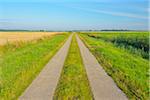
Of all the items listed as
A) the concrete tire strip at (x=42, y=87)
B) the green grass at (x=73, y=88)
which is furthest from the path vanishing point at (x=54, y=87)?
the green grass at (x=73, y=88)

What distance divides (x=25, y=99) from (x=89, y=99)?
184 centimetres

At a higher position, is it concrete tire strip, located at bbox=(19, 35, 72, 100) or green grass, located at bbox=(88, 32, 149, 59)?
concrete tire strip, located at bbox=(19, 35, 72, 100)

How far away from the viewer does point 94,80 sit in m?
11.0

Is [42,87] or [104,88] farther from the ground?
[42,87]

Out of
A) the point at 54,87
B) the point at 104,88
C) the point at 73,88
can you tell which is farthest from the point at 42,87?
the point at 104,88

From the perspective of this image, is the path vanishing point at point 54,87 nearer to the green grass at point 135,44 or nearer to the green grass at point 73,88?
the green grass at point 73,88

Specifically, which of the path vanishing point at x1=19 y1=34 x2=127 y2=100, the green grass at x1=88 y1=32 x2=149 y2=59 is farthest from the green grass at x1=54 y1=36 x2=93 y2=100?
the green grass at x1=88 y1=32 x2=149 y2=59

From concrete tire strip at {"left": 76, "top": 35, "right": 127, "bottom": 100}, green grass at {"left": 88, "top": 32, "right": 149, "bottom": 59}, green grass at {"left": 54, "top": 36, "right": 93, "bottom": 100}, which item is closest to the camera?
green grass at {"left": 54, "top": 36, "right": 93, "bottom": 100}

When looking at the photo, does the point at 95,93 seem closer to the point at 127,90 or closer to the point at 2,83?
the point at 127,90

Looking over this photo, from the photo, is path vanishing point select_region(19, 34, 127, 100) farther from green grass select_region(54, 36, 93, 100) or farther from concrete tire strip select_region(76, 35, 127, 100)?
green grass select_region(54, 36, 93, 100)

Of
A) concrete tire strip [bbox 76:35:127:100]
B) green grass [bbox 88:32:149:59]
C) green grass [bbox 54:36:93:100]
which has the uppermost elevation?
green grass [bbox 54:36:93:100]

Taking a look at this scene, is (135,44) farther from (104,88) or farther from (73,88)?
(73,88)

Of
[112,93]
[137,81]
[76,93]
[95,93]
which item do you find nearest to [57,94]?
[76,93]

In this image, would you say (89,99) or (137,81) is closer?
(89,99)
